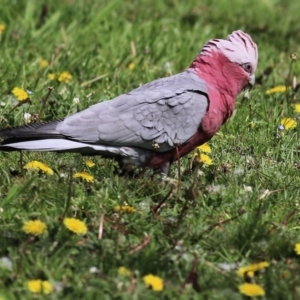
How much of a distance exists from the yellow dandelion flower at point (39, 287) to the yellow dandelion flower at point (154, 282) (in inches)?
14.4

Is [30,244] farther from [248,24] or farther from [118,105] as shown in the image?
[248,24]

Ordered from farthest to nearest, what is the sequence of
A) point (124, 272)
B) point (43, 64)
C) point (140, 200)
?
point (43, 64)
point (140, 200)
point (124, 272)

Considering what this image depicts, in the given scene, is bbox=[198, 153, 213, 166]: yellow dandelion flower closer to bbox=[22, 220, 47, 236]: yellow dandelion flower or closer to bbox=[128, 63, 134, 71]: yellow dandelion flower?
bbox=[22, 220, 47, 236]: yellow dandelion flower

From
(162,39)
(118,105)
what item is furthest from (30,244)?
(162,39)

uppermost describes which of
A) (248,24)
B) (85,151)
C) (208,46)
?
(208,46)

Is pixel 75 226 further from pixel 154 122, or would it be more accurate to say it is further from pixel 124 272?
pixel 154 122

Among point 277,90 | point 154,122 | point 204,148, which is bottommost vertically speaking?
point 277,90

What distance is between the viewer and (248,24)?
7.23 m

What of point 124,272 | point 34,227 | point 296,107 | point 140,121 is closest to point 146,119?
point 140,121

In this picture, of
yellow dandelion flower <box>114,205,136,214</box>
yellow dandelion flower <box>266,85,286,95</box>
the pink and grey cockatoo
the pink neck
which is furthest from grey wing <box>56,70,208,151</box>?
yellow dandelion flower <box>266,85,286,95</box>

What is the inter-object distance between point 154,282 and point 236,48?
159 centimetres

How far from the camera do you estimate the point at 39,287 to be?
3041 mm

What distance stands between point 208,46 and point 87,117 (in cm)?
77

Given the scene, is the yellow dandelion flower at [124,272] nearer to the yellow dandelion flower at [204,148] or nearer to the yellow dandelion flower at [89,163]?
the yellow dandelion flower at [89,163]
